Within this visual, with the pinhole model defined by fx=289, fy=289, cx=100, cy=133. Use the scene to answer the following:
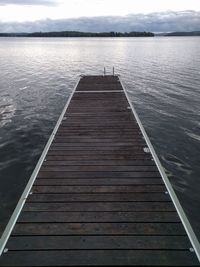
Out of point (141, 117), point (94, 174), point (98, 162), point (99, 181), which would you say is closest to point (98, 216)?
point (99, 181)

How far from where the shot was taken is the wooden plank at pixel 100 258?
5.61 metres

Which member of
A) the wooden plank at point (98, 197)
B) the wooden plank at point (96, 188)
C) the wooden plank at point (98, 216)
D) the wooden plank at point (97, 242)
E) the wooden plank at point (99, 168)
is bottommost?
the wooden plank at point (99, 168)

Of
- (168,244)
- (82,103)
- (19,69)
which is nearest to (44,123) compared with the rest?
(82,103)

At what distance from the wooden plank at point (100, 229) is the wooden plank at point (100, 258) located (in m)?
0.53

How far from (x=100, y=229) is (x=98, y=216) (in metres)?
0.46

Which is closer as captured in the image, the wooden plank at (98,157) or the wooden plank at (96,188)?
the wooden plank at (96,188)

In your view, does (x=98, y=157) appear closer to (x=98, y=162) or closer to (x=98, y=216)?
(x=98, y=162)

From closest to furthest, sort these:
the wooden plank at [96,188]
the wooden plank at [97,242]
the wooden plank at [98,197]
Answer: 1. the wooden plank at [97,242]
2. the wooden plank at [98,197]
3. the wooden plank at [96,188]

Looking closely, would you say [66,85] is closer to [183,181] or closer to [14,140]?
[14,140]

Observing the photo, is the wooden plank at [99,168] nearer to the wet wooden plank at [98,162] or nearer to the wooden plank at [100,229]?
the wet wooden plank at [98,162]

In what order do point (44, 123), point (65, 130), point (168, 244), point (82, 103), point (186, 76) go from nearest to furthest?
1. point (168, 244)
2. point (65, 130)
3. point (82, 103)
4. point (44, 123)
5. point (186, 76)

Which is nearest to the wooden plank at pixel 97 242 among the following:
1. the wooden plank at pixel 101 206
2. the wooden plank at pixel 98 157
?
the wooden plank at pixel 101 206

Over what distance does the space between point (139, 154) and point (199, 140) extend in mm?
6749

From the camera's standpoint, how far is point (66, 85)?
96.9ft
